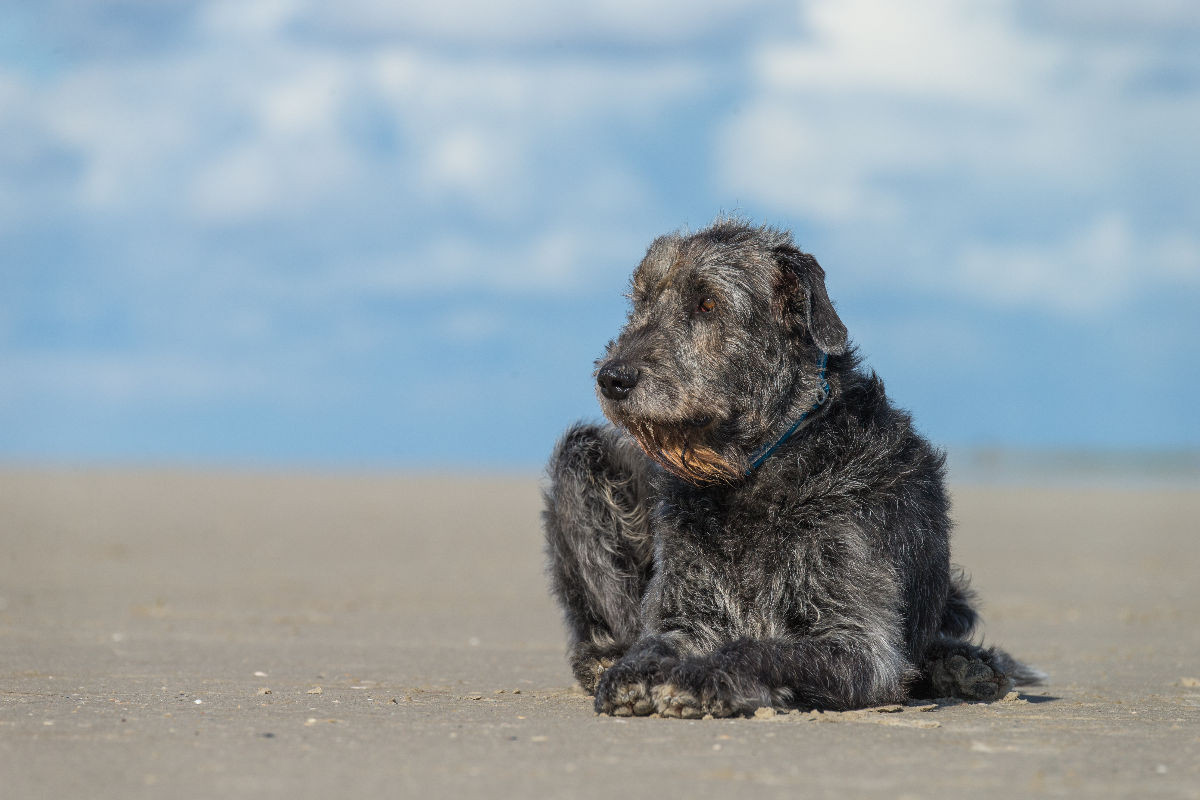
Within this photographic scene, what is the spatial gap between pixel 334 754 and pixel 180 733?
0.84 meters

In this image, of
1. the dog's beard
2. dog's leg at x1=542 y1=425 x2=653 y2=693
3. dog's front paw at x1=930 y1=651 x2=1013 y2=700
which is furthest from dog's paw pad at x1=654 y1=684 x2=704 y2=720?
dog's front paw at x1=930 y1=651 x2=1013 y2=700

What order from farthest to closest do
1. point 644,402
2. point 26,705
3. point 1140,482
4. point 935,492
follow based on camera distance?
1. point 1140,482
2. point 935,492
3. point 644,402
4. point 26,705

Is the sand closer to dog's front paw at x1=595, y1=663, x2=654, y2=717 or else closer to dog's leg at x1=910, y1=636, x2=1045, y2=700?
dog's front paw at x1=595, y1=663, x2=654, y2=717

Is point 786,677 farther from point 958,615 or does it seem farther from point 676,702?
point 958,615

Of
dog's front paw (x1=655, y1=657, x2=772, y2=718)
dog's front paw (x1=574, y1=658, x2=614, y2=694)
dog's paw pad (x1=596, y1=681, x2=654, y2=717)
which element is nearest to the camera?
dog's front paw (x1=655, y1=657, x2=772, y2=718)

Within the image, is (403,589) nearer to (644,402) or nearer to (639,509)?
(639,509)

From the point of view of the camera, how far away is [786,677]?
21.4 feet

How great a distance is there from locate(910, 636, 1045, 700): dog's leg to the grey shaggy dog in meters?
0.01

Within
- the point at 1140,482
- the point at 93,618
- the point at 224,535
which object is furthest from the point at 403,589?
the point at 1140,482

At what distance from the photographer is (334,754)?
5.16m

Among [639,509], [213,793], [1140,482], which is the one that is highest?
[1140,482]

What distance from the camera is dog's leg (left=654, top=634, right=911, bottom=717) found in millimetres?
6270

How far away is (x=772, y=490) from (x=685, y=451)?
52 centimetres

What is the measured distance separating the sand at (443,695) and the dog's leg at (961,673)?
13.9 inches
